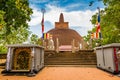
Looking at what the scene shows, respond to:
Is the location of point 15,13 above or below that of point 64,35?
below

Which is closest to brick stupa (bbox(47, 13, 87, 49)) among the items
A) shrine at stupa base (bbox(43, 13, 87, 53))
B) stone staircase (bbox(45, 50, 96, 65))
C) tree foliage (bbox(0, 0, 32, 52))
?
shrine at stupa base (bbox(43, 13, 87, 53))

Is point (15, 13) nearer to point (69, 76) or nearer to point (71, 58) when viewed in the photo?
point (71, 58)

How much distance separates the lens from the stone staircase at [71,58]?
1831 cm

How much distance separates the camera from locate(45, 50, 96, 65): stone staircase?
18312 mm

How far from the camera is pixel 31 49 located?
11.9m

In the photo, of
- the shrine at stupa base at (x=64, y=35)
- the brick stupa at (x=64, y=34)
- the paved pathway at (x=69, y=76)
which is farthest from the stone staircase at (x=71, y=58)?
the brick stupa at (x=64, y=34)

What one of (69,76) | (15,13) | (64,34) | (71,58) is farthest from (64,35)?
(69,76)

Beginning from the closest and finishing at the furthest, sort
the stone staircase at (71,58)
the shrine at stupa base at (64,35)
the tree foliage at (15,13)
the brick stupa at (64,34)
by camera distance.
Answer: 1. the tree foliage at (15,13)
2. the stone staircase at (71,58)
3. the shrine at stupa base at (64,35)
4. the brick stupa at (64,34)

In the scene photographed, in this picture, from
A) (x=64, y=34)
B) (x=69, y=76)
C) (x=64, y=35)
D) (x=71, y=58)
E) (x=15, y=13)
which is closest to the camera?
(x=69, y=76)

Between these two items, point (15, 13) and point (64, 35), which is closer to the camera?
point (15, 13)

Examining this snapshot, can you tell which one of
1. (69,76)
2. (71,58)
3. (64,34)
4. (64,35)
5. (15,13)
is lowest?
(69,76)

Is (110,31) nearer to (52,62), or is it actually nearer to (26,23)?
(52,62)

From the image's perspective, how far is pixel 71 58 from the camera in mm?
19453

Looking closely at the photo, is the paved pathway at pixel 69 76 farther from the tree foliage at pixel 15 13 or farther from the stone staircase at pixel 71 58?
the tree foliage at pixel 15 13
